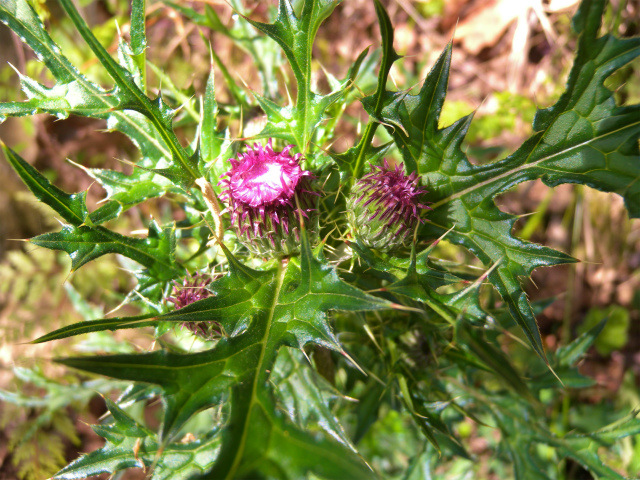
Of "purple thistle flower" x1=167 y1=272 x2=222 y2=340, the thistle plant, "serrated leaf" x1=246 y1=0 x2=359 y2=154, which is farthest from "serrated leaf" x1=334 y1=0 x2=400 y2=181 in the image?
"purple thistle flower" x1=167 y1=272 x2=222 y2=340

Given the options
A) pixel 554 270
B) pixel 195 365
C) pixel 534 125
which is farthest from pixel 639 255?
pixel 195 365

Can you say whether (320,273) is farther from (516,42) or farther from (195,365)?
(516,42)

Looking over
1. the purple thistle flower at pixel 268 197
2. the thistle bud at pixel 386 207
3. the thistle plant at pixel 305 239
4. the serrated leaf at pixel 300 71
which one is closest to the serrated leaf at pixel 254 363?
the thistle plant at pixel 305 239

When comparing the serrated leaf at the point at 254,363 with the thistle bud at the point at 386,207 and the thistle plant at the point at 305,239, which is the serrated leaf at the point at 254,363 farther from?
the thistle bud at the point at 386,207

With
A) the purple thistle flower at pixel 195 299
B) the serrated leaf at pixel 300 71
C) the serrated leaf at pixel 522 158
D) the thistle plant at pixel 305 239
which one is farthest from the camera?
the purple thistle flower at pixel 195 299

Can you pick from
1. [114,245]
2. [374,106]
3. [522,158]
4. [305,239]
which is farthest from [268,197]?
[522,158]

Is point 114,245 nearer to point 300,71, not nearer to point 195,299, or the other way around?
point 195,299
